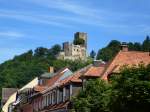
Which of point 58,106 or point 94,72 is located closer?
point 94,72

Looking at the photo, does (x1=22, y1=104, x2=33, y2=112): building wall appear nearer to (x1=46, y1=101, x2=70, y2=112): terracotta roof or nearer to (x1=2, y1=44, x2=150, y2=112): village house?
(x1=2, y1=44, x2=150, y2=112): village house

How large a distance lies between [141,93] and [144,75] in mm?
2316

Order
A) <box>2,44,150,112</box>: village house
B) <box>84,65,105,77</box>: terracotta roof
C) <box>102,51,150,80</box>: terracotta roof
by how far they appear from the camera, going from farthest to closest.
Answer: <box>2,44,150,112</box>: village house
<box>102,51,150,80</box>: terracotta roof
<box>84,65,105,77</box>: terracotta roof

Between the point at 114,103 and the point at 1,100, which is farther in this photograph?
the point at 1,100

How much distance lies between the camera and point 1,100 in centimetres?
12838

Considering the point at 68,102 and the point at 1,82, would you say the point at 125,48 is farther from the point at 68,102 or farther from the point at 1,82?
the point at 1,82

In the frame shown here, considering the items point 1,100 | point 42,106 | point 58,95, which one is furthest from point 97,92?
point 1,100

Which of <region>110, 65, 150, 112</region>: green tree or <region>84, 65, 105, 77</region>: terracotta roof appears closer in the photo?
<region>110, 65, 150, 112</region>: green tree

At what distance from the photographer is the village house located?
63344mm

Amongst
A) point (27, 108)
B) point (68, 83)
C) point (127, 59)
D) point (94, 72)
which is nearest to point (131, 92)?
point (94, 72)

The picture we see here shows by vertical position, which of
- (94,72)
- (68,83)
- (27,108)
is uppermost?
(94,72)

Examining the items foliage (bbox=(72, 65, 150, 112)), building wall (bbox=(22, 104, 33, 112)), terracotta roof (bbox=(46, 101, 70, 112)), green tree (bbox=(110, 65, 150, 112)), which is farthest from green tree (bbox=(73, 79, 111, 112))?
building wall (bbox=(22, 104, 33, 112))

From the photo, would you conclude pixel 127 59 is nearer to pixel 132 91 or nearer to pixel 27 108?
pixel 132 91

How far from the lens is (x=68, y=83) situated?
69.3m
